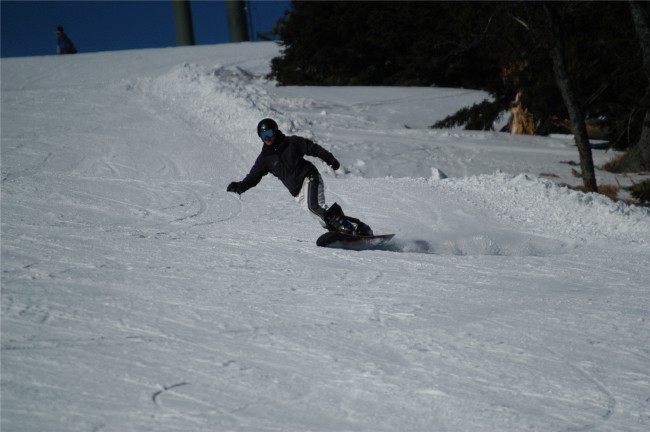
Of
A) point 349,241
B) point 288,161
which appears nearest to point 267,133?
point 288,161

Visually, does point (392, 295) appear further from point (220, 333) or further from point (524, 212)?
point (524, 212)

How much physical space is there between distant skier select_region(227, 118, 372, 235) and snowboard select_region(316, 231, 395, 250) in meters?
0.07

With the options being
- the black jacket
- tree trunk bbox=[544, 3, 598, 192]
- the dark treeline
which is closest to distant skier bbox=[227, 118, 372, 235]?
the black jacket

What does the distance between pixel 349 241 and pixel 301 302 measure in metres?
2.54

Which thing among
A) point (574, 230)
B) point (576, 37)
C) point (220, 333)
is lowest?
point (574, 230)

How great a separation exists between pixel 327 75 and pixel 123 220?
2385cm

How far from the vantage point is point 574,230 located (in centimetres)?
954

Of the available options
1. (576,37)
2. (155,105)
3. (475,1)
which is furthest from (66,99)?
(576,37)

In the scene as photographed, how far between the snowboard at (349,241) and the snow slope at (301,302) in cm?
34

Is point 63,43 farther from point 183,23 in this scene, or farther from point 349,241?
point 349,241

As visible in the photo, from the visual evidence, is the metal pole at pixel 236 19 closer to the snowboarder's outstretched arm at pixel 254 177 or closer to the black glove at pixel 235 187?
the snowboarder's outstretched arm at pixel 254 177

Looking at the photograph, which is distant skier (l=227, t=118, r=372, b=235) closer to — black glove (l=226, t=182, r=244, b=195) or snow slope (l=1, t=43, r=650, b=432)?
black glove (l=226, t=182, r=244, b=195)

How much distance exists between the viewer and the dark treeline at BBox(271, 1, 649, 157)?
50.7 ft

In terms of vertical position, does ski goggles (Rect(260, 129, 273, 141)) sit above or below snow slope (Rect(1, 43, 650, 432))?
above
